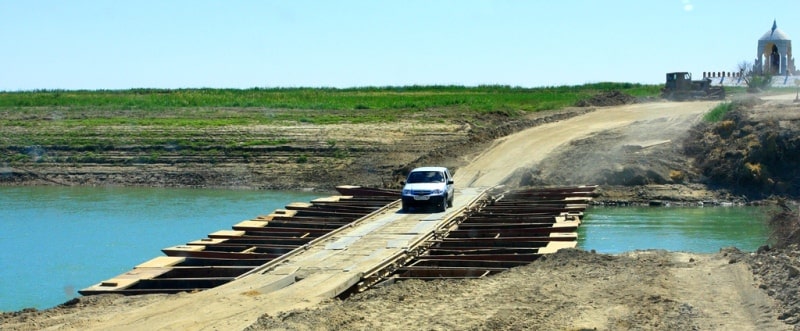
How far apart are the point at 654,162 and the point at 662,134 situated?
A: 4.83 meters

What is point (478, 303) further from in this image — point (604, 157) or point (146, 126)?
point (146, 126)

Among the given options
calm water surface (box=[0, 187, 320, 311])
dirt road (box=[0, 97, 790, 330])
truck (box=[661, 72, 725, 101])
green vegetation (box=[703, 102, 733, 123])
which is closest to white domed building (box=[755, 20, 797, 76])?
truck (box=[661, 72, 725, 101])

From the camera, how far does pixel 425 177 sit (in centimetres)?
3400

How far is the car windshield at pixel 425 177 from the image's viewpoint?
33875mm

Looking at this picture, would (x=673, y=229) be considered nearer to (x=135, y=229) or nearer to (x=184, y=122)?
(x=135, y=229)

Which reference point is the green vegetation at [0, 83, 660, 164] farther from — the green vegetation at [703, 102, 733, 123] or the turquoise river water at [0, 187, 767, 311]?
the green vegetation at [703, 102, 733, 123]

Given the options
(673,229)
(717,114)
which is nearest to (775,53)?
(717,114)

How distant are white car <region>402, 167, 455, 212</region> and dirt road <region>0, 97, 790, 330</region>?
9.93 metres

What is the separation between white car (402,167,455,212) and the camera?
32750mm

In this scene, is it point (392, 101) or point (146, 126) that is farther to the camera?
point (392, 101)

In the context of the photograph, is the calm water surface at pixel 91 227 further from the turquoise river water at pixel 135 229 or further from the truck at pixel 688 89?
the truck at pixel 688 89

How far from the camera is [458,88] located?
107562 mm

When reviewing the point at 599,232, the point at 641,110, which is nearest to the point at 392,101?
the point at 641,110

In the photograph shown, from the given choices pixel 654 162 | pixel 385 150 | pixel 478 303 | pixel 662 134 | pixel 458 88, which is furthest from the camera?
pixel 458 88
